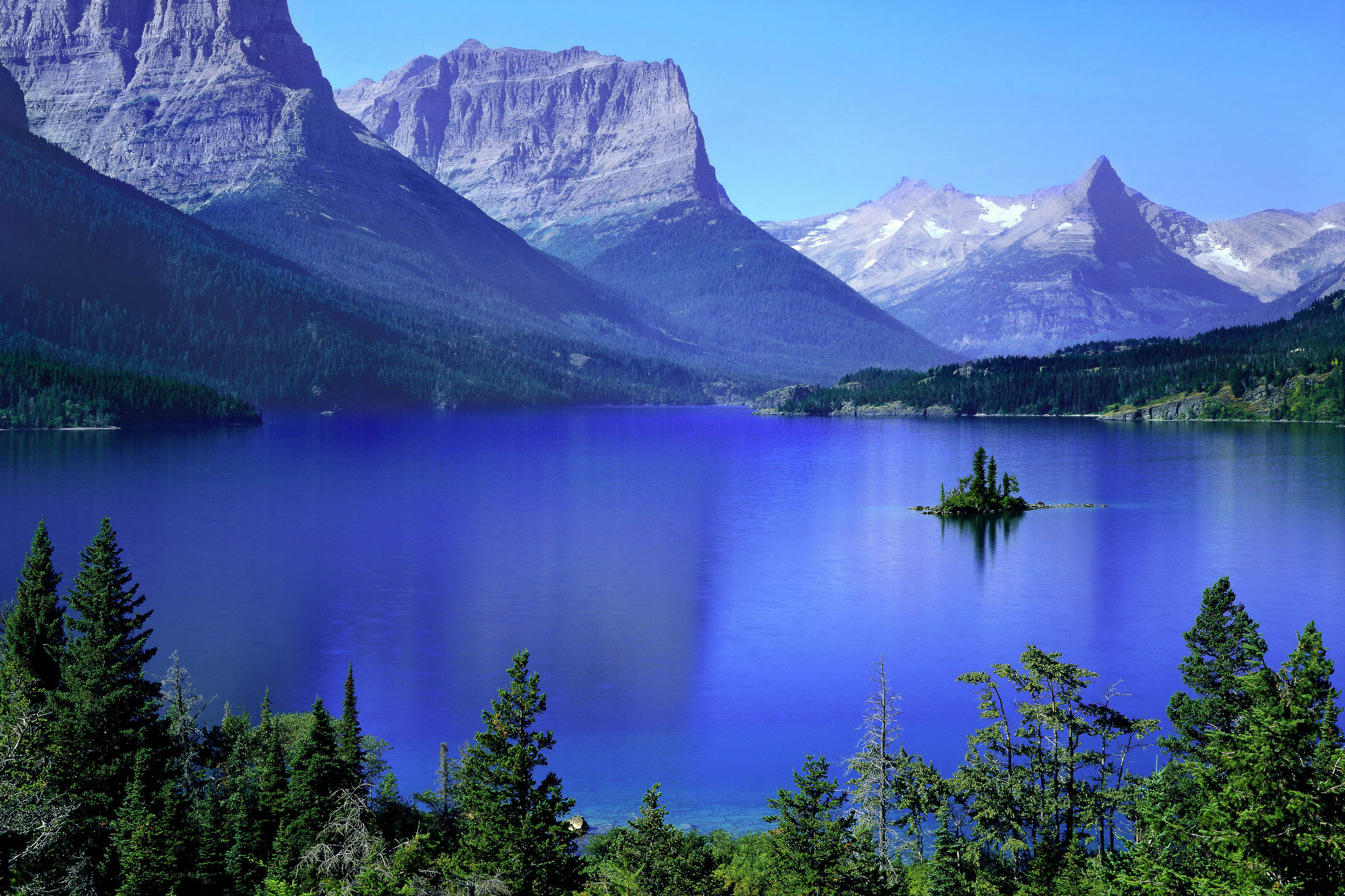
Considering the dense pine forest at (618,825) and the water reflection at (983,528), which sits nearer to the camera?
the dense pine forest at (618,825)

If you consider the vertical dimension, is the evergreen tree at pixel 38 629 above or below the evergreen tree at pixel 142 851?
above

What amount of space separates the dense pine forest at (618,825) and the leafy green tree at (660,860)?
89 mm

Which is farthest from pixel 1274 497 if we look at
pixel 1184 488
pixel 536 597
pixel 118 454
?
pixel 118 454

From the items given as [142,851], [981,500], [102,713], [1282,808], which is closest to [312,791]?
[142,851]

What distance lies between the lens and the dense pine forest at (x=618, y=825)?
2111 cm

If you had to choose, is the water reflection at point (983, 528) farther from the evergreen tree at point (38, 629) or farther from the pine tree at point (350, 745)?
the evergreen tree at point (38, 629)

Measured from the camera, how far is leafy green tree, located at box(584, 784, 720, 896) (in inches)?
1132

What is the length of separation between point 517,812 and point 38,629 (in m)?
31.0

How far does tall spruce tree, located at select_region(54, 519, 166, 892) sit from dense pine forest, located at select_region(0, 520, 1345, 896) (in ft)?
0.35

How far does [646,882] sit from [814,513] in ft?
368

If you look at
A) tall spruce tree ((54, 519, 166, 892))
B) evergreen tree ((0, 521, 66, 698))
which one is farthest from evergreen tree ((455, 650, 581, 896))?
evergreen tree ((0, 521, 66, 698))

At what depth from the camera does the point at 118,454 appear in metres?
197

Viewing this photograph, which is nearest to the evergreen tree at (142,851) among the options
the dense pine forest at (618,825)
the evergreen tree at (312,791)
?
the dense pine forest at (618,825)

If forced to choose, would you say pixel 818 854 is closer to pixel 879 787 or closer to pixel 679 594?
pixel 879 787
